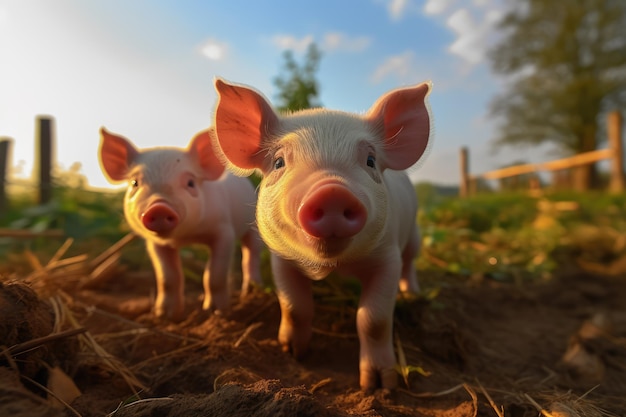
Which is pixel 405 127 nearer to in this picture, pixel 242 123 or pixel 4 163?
pixel 242 123

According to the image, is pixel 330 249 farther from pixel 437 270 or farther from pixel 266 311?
pixel 437 270

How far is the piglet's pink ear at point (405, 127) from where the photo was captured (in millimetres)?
2521

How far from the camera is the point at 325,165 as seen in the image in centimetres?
199

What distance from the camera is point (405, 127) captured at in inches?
102

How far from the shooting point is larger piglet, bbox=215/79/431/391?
182 cm

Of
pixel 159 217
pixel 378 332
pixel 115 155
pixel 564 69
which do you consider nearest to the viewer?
pixel 378 332

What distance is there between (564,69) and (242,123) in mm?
26255

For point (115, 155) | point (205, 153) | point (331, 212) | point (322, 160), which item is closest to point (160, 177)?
point (205, 153)

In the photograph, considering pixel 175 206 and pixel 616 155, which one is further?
pixel 616 155

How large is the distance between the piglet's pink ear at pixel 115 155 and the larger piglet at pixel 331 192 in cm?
114

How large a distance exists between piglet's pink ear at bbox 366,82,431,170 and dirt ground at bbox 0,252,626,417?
3.76 ft

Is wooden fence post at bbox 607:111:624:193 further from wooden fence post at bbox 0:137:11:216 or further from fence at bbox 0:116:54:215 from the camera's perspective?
wooden fence post at bbox 0:137:11:216

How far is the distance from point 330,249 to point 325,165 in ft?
1.30

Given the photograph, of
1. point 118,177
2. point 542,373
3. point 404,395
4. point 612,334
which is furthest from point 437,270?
point 118,177
